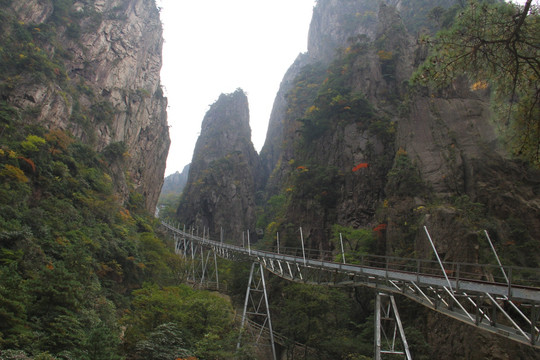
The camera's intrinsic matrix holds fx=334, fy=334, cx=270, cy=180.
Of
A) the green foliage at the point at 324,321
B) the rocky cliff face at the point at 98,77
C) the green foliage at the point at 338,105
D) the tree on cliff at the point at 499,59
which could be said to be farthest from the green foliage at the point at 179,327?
the green foliage at the point at 338,105

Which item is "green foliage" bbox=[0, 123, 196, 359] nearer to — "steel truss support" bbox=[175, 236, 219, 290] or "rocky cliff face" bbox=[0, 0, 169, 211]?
"steel truss support" bbox=[175, 236, 219, 290]

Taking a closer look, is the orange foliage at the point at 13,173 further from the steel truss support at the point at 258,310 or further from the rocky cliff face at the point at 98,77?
the steel truss support at the point at 258,310

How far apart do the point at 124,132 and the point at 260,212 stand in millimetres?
26167

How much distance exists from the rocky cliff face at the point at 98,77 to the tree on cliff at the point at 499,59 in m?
30.1

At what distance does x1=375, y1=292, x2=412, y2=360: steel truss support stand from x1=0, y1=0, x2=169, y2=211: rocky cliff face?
28827 mm

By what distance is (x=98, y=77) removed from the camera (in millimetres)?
40750

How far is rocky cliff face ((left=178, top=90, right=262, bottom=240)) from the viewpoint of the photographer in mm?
57094

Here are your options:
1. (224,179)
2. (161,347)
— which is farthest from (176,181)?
(161,347)

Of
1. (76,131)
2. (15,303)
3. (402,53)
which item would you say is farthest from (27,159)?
(402,53)

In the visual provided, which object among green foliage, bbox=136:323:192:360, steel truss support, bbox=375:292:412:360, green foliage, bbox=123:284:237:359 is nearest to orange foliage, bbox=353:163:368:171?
steel truss support, bbox=375:292:412:360

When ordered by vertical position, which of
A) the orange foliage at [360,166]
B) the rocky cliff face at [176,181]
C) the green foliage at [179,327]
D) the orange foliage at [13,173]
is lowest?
the green foliage at [179,327]

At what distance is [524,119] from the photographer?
6.64 metres

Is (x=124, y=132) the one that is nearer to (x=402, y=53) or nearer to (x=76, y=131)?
(x=76, y=131)

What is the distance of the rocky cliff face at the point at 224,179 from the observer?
5709 centimetres
